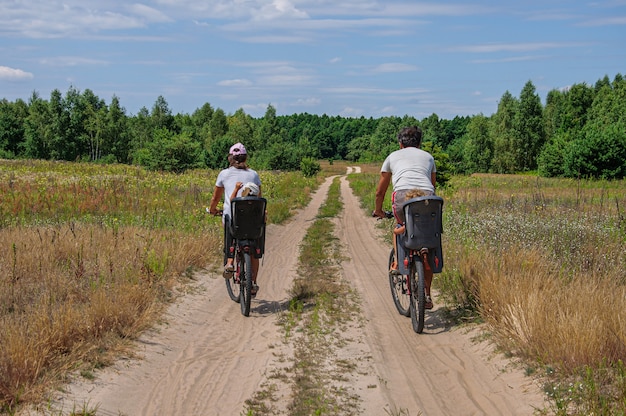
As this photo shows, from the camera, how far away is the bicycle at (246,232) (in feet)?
21.7

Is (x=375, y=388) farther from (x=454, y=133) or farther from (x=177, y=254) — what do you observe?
(x=454, y=133)

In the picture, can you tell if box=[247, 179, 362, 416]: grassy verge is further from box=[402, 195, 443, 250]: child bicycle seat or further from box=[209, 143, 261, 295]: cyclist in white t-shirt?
box=[402, 195, 443, 250]: child bicycle seat

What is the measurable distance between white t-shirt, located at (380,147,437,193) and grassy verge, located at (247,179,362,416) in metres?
1.84

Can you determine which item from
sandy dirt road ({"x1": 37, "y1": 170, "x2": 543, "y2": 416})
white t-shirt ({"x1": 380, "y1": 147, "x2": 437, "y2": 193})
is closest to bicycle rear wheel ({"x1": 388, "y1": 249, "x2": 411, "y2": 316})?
sandy dirt road ({"x1": 37, "y1": 170, "x2": 543, "y2": 416})

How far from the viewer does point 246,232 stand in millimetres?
6703

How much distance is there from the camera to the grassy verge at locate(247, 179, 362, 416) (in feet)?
13.9

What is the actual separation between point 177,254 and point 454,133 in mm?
139887

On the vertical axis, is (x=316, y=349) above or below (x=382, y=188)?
below

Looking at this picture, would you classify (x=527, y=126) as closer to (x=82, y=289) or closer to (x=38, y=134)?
(x=38, y=134)

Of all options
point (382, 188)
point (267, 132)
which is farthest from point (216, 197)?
point (267, 132)

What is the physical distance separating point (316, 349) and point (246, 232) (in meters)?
1.89

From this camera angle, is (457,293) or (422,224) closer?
(422,224)

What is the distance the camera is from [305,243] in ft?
42.4

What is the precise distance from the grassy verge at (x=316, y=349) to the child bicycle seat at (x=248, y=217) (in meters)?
1.15
